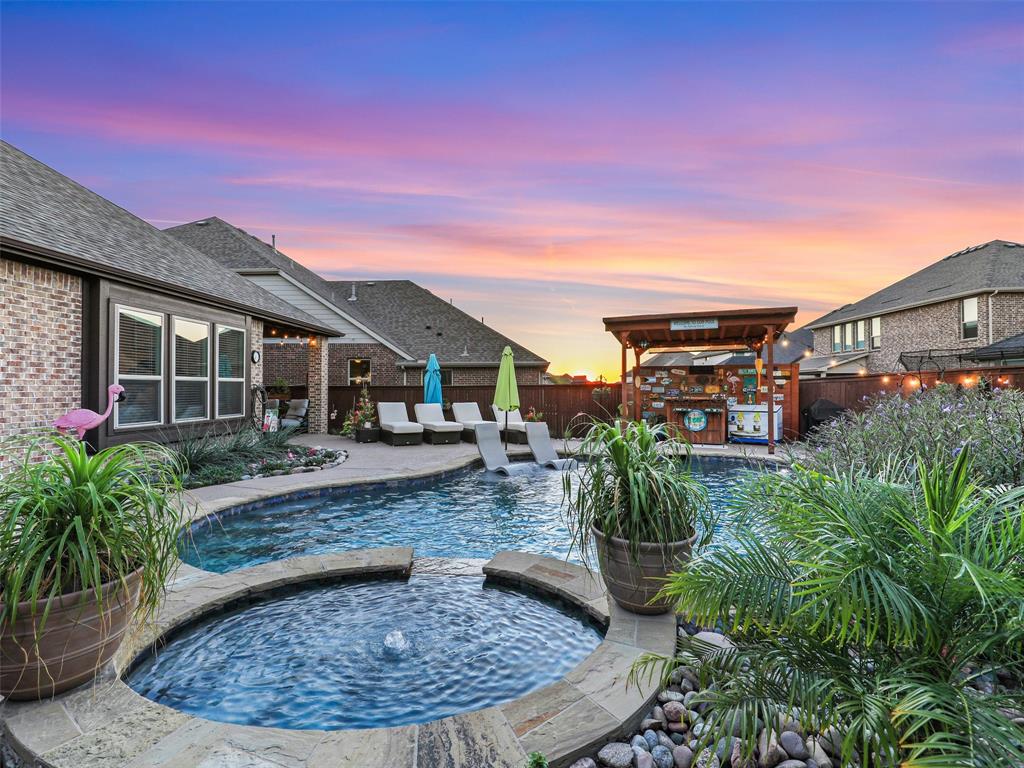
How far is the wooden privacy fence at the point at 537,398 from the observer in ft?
47.1

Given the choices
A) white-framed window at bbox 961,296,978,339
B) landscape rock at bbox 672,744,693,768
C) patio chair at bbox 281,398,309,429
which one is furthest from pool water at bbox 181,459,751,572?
white-framed window at bbox 961,296,978,339

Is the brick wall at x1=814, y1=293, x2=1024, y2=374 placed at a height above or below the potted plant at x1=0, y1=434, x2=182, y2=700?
above

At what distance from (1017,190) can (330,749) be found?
1575 cm

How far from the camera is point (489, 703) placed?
2508mm

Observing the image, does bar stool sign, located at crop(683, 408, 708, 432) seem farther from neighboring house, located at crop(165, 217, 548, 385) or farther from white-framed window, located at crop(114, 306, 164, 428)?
white-framed window, located at crop(114, 306, 164, 428)

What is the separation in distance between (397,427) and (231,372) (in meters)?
3.79

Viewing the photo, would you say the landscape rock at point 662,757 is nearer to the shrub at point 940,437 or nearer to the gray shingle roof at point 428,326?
the shrub at point 940,437

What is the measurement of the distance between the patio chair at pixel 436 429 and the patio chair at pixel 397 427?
27cm

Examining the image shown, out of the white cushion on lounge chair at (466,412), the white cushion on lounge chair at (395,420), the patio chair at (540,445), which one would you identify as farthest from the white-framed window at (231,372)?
the patio chair at (540,445)

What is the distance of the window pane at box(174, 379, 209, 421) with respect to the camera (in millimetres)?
8344

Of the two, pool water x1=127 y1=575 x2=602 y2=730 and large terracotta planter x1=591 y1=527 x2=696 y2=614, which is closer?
pool water x1=127 y1=575 x2=602 y2=730

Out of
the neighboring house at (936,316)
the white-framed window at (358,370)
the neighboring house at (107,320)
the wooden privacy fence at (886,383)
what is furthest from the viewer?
the white-framed window at (358,370)

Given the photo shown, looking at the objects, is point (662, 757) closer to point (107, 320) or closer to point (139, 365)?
point (107, 320)

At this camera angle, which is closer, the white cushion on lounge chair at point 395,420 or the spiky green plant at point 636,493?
the spiky green plant at point 636,493
